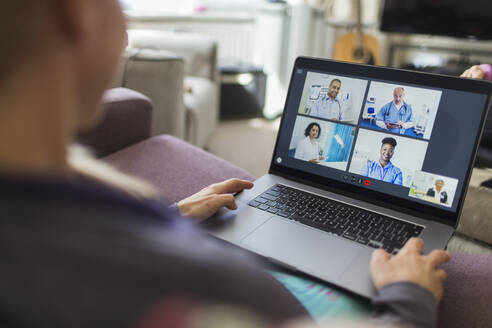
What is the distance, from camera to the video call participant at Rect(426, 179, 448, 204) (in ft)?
2.66

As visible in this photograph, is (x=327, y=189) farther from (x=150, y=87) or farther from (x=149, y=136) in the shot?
(x=150, y=87)

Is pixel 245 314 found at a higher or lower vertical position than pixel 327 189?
higher

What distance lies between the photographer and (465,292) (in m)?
0.74

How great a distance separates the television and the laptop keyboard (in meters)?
2.65

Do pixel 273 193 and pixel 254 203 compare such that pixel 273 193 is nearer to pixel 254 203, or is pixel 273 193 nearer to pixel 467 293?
pixel 254 203

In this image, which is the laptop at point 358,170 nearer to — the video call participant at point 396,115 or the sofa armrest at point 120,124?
the video call participant at point 396,115

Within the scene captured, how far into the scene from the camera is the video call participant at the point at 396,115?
85cm

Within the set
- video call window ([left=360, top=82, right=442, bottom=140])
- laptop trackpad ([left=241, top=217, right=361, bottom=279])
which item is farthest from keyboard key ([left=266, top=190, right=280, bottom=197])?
video call window ([left=360, top=82, right=442, bottom=140])

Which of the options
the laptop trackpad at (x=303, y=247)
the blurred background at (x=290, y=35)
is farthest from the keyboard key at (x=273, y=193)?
the blurred background at (x=290, y=35)

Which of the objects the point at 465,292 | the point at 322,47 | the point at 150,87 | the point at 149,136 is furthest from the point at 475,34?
the point at 465,292

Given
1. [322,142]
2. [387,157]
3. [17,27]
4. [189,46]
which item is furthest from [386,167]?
[189,46]

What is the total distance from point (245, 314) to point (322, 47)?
3.54 meters

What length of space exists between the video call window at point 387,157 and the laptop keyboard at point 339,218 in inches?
3.2

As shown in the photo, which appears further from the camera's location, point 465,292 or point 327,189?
point 327,189
